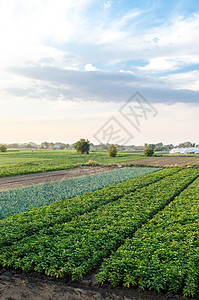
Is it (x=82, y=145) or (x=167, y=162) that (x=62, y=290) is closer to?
(x=167, y=162)

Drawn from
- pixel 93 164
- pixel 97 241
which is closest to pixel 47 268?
pixel 97 241

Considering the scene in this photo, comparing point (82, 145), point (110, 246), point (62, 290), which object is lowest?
point (62, 290)

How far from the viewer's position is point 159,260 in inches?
279

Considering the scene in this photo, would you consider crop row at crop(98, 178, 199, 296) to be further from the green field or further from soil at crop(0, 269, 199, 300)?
the green field

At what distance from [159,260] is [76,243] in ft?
9.16

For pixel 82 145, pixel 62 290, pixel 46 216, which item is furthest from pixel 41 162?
pixel 62 290

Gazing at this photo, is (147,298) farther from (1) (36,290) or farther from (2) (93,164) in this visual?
(2) (93,164)

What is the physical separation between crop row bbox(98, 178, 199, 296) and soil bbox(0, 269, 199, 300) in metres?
0.19

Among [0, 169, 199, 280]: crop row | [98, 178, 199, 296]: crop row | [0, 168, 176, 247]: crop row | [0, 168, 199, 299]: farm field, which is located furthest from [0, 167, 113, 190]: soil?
[98, 178, 199, 296]: crop row

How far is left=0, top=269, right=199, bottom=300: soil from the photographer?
610cm

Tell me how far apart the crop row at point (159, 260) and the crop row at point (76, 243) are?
53cm

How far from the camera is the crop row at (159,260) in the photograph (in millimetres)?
6309

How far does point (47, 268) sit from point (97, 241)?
2.03 m

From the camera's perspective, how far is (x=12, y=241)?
8.94m
